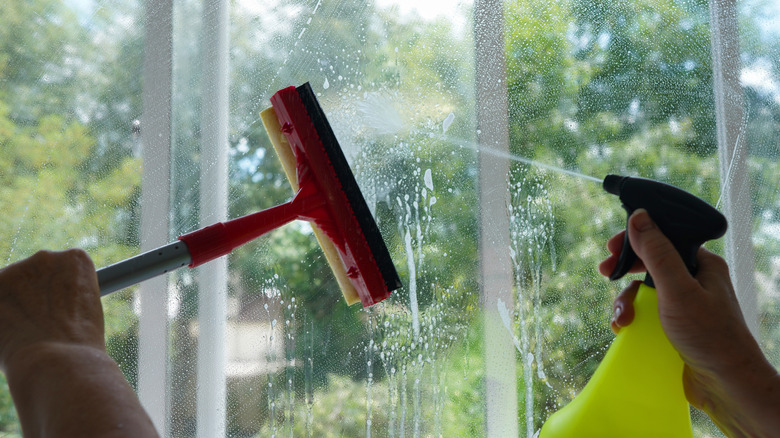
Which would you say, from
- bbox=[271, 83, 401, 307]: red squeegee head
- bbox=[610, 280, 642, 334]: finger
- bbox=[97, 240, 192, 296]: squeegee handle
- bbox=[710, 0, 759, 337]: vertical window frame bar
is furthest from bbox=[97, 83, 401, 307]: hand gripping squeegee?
bbox=[710, 0, 759, 337]: vertical window frame bar

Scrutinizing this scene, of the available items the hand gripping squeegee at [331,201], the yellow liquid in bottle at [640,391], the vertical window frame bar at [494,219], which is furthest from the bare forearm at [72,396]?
the vertical window frame bar at [494,219]

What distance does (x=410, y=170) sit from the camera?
792 mm

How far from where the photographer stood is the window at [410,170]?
0.75 meters

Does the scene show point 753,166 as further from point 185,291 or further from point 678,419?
point 185,291

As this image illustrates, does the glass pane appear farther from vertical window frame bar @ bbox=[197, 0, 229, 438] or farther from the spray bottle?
the spray bottle

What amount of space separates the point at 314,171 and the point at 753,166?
2.11 ft

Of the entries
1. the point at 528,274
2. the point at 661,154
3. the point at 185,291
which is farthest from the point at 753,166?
the point at 185,291

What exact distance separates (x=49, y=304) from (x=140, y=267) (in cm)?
9

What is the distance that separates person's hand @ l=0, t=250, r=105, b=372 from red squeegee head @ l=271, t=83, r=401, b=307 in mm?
239

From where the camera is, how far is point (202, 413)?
75 centimetres

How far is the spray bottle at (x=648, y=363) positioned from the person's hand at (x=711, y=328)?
0.05ft

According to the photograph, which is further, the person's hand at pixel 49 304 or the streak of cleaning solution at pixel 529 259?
the streak of cleaning solution at pixel 529 259

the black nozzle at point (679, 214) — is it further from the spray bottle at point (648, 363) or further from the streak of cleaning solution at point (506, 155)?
the streak of cleaning solution at point (506, 155)

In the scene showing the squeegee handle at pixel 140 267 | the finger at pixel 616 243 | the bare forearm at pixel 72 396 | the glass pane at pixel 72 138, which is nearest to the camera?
the bare forearm at pixel 72 396
